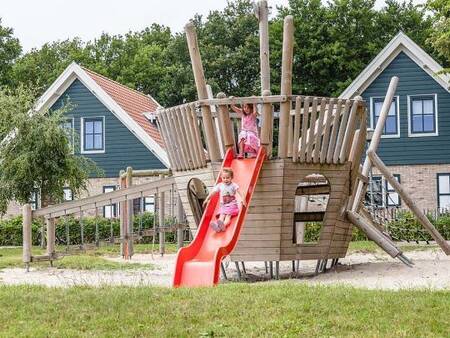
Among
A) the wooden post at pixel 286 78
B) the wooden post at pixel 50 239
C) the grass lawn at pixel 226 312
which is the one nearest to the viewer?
the grass lawn at pixel 226 312

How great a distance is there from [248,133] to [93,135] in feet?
73.2

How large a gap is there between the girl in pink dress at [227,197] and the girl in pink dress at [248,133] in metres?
1.20

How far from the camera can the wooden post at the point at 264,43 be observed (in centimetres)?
1393

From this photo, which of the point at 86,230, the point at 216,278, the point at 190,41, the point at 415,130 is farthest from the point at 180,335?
the point at 415,130

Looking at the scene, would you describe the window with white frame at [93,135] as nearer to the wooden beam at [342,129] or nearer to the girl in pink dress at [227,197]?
the wooden beam at [342,129]

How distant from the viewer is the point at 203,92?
48.3 ft

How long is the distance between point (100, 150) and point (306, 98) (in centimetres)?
2290

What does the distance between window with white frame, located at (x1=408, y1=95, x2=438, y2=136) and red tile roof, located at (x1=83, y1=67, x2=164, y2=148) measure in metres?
10.3

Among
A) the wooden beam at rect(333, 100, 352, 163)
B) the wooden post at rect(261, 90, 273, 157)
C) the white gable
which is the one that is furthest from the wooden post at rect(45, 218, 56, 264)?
the white gable

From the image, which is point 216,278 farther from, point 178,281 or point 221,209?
point 221,209

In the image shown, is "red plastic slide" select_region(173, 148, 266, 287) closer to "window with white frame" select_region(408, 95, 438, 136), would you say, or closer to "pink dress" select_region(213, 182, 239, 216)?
"pink dress" select_region(213, 182, 239, 216)

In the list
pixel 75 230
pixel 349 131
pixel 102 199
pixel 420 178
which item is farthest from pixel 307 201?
pixel 75 230

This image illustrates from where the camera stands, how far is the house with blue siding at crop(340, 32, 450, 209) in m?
33.1

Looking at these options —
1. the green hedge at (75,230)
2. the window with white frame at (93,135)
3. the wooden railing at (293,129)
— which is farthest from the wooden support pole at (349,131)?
the window with white frame at (93,135)
